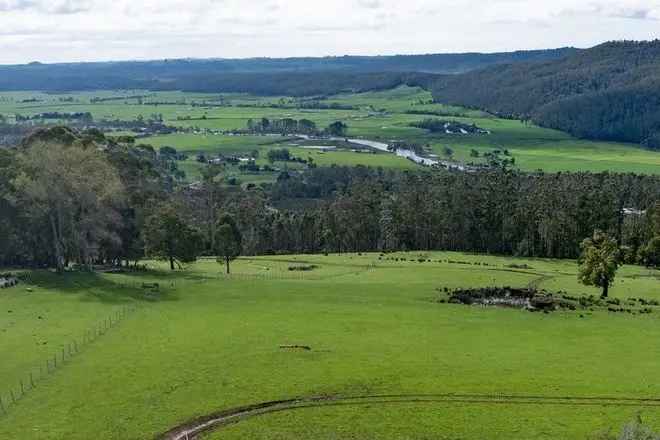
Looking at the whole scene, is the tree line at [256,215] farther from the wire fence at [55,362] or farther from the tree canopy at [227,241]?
the wire fence at [55,362]

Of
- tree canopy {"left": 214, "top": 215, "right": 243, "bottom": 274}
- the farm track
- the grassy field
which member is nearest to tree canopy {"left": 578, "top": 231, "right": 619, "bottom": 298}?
the grassy field

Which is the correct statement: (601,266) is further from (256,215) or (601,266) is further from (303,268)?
(256,215)

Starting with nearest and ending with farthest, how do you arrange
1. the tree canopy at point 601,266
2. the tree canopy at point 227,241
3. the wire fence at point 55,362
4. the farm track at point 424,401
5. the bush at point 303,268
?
1. the farm track at point 424,401
2. the wire fence at point 55,362
3. the tree canopy at point 601,266
4. the tree canopy at point 227,241
5. the bush at point 303,268

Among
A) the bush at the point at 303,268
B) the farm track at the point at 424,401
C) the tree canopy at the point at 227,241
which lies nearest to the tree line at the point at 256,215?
the tree canopy at the point at 227,241

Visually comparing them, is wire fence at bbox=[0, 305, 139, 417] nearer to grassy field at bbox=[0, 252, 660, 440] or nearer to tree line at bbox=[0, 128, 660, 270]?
grassy field at bbox=[0, 252, 660, 440]

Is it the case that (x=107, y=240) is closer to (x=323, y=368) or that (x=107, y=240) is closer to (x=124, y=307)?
(x=124, y=307)

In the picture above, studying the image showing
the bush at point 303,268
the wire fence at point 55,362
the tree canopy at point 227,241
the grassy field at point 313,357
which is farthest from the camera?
the bush at point 303,268
